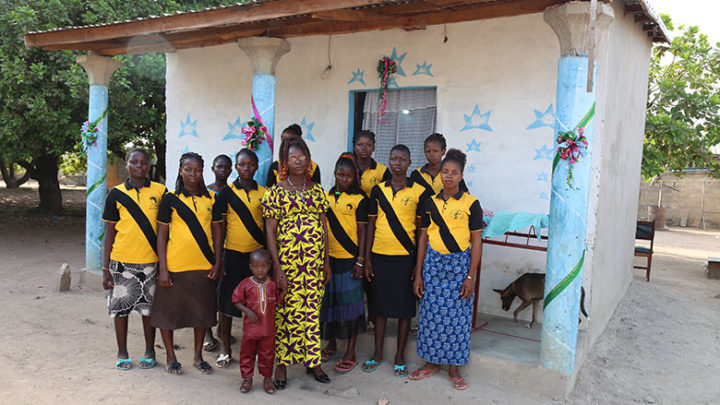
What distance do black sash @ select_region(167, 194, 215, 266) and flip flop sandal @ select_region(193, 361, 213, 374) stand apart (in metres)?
0.87

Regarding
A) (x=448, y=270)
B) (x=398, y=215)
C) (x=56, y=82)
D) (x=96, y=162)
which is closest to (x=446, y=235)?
(x=448, y=270)

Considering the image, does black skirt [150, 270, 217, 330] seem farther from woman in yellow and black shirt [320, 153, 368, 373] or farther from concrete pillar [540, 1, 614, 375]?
concrete pillar [540, 1, 614, 375]

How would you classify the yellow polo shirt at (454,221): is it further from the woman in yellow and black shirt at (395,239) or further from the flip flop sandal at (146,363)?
the flip flop sandal at (146,363)

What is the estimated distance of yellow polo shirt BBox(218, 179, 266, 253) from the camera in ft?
12.7

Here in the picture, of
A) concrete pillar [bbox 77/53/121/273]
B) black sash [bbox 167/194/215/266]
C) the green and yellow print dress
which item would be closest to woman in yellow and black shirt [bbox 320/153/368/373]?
the green and yellow print dress

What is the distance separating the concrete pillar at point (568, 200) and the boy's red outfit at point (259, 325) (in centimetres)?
202

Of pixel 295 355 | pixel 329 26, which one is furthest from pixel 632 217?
pixel 295 355

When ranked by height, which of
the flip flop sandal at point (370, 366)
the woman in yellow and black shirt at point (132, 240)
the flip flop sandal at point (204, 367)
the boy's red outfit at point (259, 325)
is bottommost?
the flip flop sandal at point (204, 367)

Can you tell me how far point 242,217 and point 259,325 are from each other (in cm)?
88

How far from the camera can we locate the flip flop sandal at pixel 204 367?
3920 mm

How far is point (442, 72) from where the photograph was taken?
5.42 m

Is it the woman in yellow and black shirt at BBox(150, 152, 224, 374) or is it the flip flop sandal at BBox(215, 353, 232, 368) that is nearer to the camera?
the woman in yellow and black shirt at BBox(150, 152, 224, 374)

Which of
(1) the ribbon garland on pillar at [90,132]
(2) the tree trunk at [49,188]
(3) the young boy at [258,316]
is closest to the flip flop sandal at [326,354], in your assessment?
(3) the young boy at [258,316]

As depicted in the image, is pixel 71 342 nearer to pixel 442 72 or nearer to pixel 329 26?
pixel 329 26
